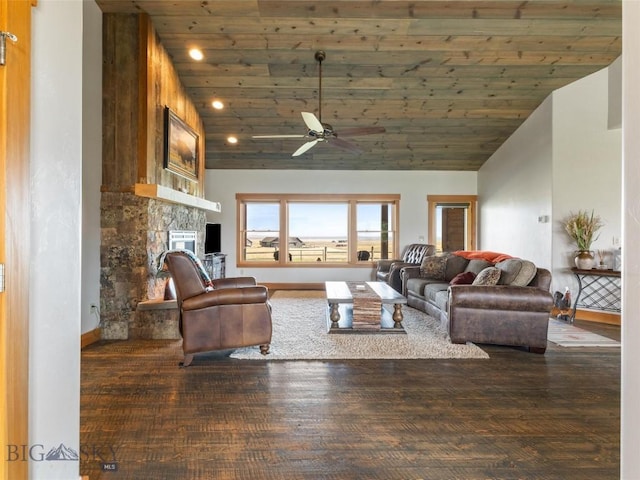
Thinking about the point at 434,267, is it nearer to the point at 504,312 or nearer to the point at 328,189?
the point at 504,312

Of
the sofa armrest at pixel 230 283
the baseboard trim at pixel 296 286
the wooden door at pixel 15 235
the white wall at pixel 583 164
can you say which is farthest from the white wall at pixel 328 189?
the wooden door at pixel 15 235

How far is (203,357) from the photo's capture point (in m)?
3.39

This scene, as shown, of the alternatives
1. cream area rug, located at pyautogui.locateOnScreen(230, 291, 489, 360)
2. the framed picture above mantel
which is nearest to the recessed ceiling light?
the framed picture above mantel

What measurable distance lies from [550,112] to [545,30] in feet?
4.67

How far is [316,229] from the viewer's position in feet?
26.8

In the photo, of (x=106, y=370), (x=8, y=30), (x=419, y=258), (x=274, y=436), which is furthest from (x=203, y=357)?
(x=419, y=258)

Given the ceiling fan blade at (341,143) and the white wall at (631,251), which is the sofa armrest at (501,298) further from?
the white wall at (631,251)

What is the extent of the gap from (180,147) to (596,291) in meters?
6.43

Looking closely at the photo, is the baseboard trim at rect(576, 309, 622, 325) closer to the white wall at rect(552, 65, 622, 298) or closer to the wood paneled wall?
the white wall at rect(552, 65, 622, 298)

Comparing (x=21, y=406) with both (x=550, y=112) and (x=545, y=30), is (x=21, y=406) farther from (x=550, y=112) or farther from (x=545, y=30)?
(x=550, y=112)

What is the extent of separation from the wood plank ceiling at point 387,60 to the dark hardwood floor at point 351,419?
12.9ft

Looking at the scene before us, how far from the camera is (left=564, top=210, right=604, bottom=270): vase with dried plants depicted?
4.95m

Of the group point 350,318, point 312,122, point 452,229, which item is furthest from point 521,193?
point 312,122

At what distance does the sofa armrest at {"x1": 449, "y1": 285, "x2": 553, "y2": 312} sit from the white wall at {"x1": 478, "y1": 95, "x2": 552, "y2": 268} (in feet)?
7.29
